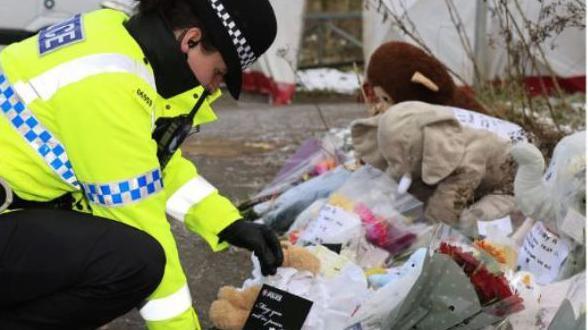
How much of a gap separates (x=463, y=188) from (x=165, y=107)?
1.62m

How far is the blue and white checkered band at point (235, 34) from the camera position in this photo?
2082mm

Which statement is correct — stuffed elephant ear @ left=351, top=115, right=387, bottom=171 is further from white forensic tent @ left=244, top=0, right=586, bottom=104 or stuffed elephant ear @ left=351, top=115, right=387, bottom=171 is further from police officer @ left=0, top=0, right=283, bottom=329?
white forensic tent @ left=244, top=0, right=586, bottom=104

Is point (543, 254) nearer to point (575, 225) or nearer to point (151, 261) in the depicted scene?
point (575, 225)

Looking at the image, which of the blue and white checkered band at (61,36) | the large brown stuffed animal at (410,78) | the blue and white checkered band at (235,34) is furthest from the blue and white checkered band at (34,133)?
the large brown stuffed animal at (410,78)

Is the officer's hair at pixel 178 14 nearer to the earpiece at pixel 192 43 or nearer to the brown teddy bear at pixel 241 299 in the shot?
the earpiece at pixel 192 43

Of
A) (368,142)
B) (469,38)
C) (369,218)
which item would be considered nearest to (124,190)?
(369,218)

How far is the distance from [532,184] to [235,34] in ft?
4.20

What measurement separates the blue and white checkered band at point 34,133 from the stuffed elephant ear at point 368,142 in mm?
1794

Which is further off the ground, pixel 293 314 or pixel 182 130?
pixel 182 130

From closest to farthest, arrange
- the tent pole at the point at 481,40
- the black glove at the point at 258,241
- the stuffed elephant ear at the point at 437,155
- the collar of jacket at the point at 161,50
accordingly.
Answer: the collar of jacket at the point at 161,50, the black glove at the point at 258,241, the stuffed elephant ear at the point at 437,155, the tent pole at the point at 481,40

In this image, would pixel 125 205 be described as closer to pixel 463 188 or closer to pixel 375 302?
pixel 375 302

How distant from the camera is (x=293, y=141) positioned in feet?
18.2

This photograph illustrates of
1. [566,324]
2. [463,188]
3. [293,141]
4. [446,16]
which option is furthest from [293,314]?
[446,16]

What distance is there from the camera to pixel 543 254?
288cm
